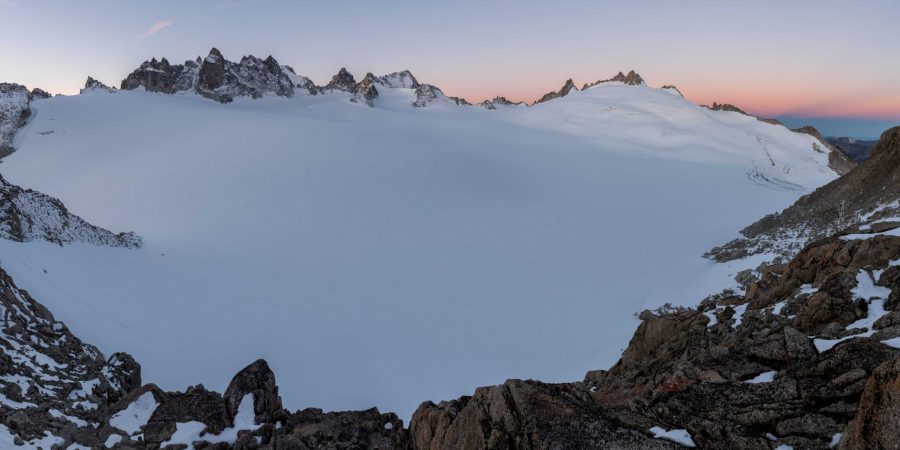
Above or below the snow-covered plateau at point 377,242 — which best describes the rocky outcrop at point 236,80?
above

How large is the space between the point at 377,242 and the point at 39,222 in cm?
1468

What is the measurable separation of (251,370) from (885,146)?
27.5 metres

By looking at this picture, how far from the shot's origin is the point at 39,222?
58.2ft

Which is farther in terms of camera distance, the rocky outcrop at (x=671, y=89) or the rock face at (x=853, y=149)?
the rocky outcrop at (x=671, y=89)

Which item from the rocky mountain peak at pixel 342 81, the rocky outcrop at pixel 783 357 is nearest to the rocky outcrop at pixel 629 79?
the rocky mountain peak at pixel 342 81

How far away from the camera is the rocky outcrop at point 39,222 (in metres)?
16.2

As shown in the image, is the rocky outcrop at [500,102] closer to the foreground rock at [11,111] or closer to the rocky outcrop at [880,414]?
the foreground rock at [11,111]

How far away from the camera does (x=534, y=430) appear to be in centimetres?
586

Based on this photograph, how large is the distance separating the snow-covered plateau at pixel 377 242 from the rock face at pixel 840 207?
6.56ft

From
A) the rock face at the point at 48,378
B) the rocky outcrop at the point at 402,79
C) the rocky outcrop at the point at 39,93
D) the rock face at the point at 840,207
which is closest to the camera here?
the rock face at the point at 48,378

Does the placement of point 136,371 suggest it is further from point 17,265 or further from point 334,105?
point 334,105

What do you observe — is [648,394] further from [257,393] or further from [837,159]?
[837,159]

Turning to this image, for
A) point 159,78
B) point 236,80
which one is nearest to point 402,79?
point 236,80

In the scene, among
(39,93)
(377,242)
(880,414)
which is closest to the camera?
(880,414)
